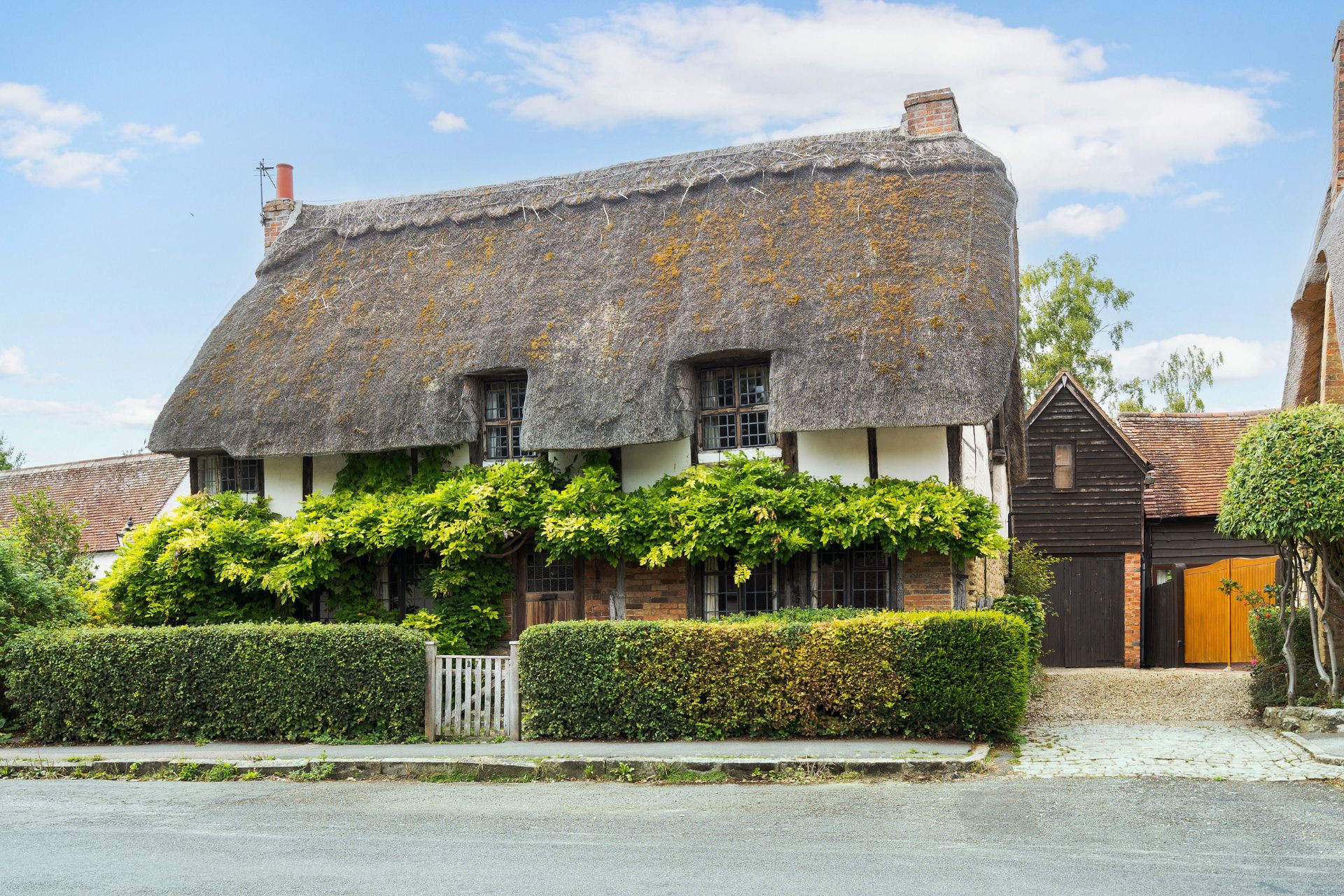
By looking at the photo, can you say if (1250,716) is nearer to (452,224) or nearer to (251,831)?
(251,831)

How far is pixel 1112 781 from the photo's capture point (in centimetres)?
1021

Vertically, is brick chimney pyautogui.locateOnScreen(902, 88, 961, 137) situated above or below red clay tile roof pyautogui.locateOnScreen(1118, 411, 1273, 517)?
above

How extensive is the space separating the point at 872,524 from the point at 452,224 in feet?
31.2

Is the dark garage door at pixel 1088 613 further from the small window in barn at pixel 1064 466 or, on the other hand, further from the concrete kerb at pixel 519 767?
the concrete kerb at pixel 519 767

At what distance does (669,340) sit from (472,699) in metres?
5.54

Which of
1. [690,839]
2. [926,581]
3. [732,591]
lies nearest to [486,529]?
[732,591]

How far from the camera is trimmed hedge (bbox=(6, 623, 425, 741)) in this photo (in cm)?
1304

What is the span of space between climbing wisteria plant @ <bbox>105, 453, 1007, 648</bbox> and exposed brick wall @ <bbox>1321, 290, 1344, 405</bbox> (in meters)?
5.12

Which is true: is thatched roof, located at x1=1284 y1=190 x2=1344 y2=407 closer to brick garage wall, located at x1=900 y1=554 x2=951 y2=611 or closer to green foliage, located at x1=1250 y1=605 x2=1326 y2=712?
green foliage, located at x1=1250 y1=605 x2=1326 y2=712

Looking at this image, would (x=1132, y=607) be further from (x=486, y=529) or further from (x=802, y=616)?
(x=486, y=529)

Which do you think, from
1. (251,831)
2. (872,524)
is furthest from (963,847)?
(872,524)

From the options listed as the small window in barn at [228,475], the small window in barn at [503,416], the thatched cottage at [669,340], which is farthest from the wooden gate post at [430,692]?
the small window in barn at [228,475]

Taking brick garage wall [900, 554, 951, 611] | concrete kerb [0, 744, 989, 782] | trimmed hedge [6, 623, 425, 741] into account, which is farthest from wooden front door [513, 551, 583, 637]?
concrete kerb [0, 744, 989, 782]

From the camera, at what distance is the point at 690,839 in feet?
27.3
